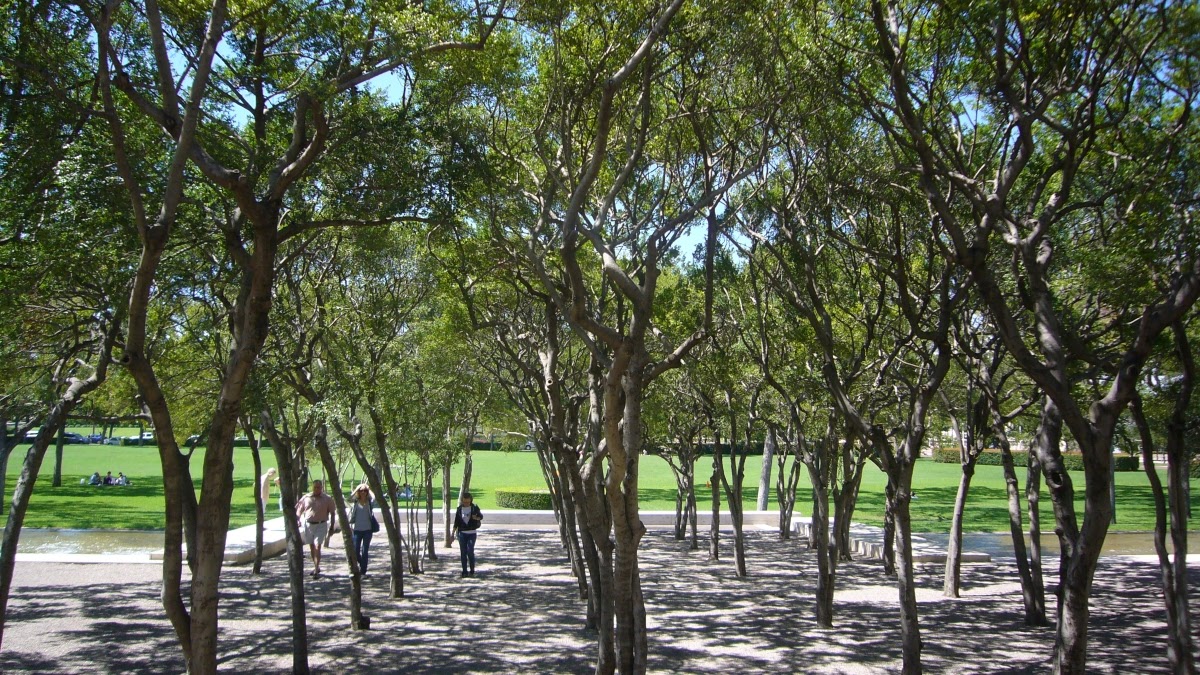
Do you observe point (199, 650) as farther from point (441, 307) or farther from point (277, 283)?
point (441, 307)

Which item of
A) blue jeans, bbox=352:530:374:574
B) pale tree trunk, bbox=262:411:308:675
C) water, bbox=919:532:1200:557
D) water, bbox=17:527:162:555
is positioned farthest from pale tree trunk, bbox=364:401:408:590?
water, bbox=919:532:1200:557

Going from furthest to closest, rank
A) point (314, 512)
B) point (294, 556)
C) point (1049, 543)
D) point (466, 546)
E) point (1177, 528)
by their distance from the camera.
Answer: point (1049, 543), point (466, 546), point (314, 512), point (294, 556), point (1177, 528)

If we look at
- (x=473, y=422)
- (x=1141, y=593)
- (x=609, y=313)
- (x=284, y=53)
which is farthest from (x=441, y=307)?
(x=1141, y=593)

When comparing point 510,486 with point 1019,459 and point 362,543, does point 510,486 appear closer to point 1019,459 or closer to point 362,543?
point 362,543

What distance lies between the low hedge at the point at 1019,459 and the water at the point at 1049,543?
18.7m

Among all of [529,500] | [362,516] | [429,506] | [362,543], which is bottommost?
[529,500]

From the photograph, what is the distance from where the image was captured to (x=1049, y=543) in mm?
23500

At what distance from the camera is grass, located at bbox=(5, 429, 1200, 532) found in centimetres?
2800

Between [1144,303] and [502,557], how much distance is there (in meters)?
15.3

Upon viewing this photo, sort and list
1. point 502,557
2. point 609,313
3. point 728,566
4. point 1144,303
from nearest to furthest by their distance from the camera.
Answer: point 1144,303
point 609,313
point 728,566
point 502,557

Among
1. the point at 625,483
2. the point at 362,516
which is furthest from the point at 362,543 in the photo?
the point at 625,483

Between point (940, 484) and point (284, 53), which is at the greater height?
point (284, 53)

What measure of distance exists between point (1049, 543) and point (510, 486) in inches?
898

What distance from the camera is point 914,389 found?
10484mm
